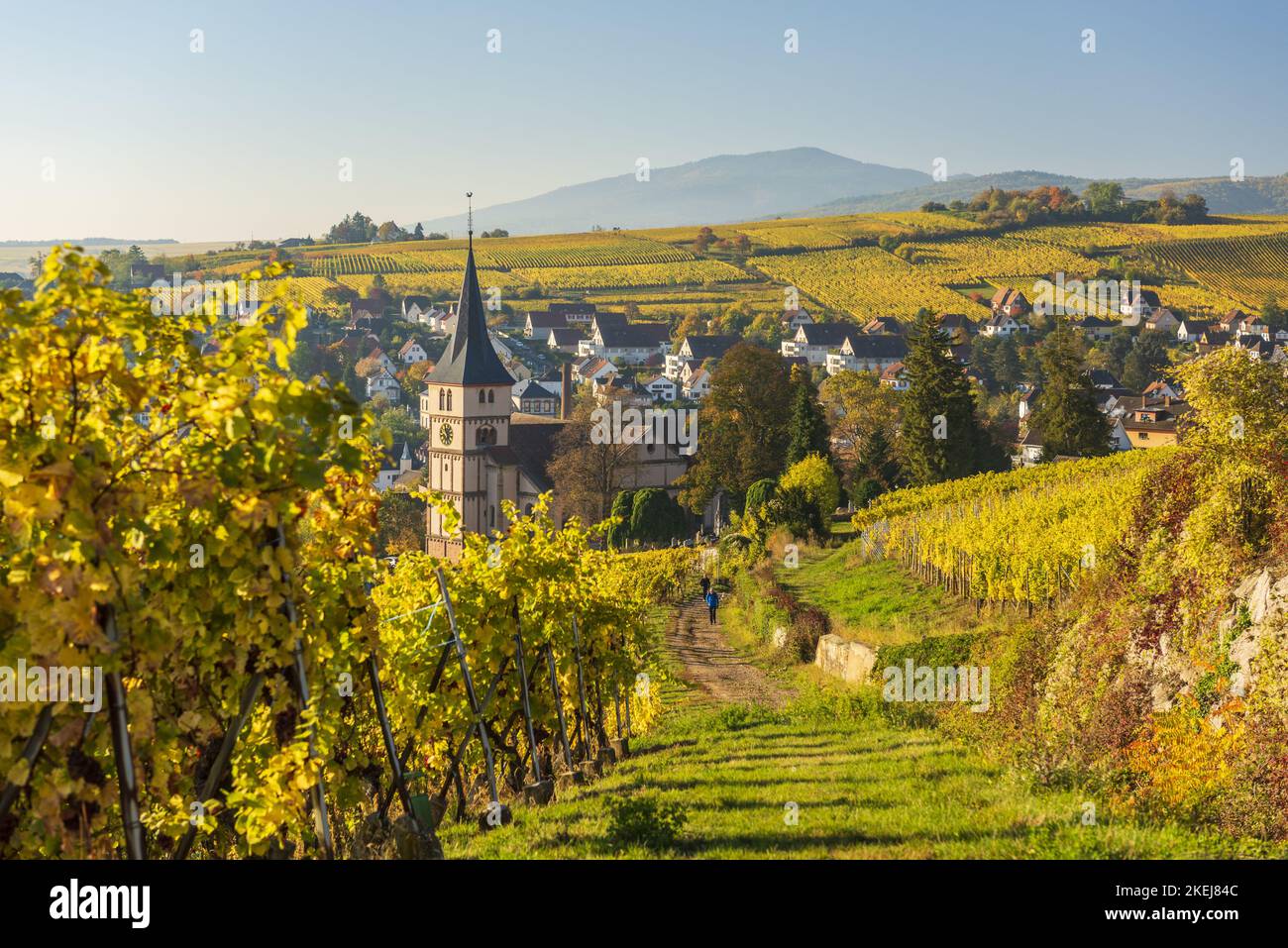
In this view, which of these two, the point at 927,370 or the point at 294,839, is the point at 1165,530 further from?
the point at 927,370

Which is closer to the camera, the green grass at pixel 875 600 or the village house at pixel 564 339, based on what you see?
the green grass at pixel 875 600

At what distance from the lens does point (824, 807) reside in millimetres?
10320

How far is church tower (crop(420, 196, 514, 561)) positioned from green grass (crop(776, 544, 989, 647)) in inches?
1330

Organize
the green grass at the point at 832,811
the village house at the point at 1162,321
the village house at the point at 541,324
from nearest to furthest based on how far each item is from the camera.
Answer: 1. the green grass at the point at 832,811
2. the village house at the point at 1162,321
3. the village house at the point at 541,324

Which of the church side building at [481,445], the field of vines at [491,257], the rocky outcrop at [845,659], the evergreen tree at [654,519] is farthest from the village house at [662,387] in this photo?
the rocky outcrop at [845,659]

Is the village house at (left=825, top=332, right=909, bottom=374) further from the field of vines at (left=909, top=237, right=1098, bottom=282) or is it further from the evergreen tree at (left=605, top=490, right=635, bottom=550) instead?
the evergreen tree at (left=605, top=490, right=635, bottom=550)

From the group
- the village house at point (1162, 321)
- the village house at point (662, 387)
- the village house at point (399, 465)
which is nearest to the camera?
the village house at point (399, 465)

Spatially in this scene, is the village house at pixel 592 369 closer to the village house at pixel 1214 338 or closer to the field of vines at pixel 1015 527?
the village house at pixel 1214 338

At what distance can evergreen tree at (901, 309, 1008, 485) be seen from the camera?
52.8 metres

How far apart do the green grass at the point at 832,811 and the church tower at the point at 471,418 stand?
5669 cm

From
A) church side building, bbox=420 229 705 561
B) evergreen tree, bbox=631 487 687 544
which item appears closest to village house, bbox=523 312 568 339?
church side building, bbox=420 229 705 561

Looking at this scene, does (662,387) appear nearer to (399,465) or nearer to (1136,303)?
(399,465)

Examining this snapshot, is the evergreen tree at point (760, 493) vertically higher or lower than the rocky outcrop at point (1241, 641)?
lower

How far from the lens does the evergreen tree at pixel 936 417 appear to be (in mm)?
52812
